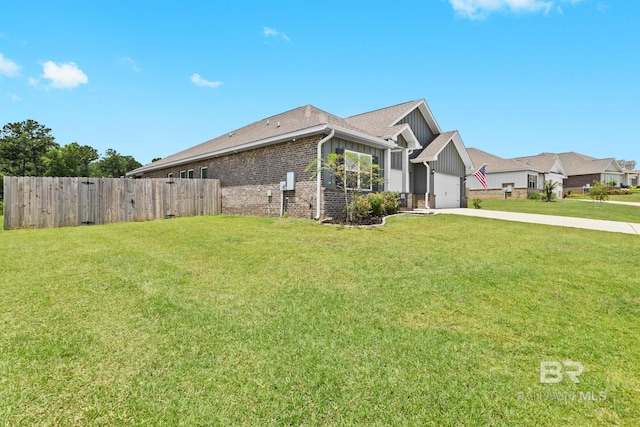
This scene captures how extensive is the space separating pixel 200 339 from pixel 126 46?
13.5 m

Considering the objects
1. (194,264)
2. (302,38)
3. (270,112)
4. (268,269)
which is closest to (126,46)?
(302,38)

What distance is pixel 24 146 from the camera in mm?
41000

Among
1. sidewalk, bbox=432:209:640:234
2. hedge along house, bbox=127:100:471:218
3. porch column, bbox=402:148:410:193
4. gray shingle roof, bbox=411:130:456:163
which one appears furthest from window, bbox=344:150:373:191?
gray shingle roof, bbox=411:130:456:163

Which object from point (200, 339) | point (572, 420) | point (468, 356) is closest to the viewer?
point (572, 420)

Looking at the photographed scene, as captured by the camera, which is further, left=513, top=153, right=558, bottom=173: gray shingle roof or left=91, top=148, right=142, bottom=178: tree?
left=91, top=148, right=142, bottom=178: tree

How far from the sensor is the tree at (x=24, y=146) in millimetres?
40062

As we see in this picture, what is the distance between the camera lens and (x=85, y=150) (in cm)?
5284

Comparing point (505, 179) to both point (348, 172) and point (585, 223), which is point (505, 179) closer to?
point (585, 223)

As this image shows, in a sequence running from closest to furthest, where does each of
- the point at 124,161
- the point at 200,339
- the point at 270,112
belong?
the point at 200,339
the point at 270,112
the point at 124,161

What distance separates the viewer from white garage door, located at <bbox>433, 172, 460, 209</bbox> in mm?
17844

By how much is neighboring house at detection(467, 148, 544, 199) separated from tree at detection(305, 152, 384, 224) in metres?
23.4

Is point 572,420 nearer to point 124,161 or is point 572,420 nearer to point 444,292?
point 444,292

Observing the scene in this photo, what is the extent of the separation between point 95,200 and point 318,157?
30.0 feet

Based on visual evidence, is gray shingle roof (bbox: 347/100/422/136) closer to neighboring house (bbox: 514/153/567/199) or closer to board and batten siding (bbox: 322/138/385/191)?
board and batten siding (bbox: 322/138/385/191)
